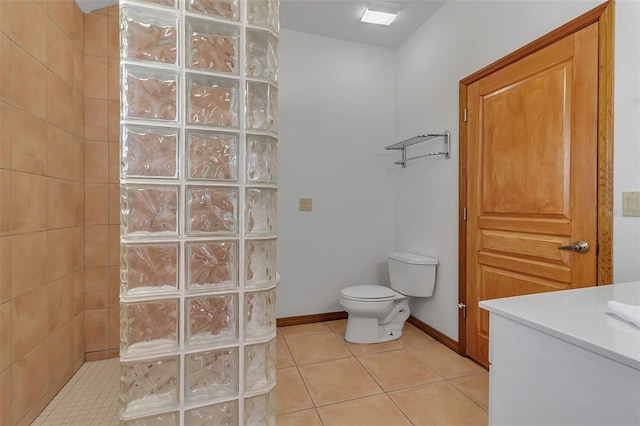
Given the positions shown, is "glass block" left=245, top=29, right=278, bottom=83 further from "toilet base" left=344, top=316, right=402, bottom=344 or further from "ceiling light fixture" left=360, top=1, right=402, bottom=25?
"toilet base" left=344, top=316, right=402, bottom=344

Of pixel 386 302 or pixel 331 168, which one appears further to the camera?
pixel 331 168

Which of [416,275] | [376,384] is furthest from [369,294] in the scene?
[376,384]

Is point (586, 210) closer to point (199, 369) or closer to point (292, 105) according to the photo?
point (199, 369)

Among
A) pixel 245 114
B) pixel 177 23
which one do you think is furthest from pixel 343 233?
pixel 177 23

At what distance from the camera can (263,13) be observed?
1038 mm

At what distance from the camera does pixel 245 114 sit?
3.38ft

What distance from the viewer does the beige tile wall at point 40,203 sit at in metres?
1.36

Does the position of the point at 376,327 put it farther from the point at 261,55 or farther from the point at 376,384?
the point at 261,55

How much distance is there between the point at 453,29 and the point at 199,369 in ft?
8.40

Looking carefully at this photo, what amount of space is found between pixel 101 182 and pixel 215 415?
1.76 m

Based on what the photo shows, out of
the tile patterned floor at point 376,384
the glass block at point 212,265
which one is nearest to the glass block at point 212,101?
the glass block at point 212,265

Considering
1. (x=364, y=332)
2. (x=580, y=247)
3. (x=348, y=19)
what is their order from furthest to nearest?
(x=348, y=19) → (x=364, y=332) → (x=580, y=247)

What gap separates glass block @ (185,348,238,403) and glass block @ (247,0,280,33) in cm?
106

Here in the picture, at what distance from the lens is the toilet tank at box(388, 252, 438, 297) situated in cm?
245
